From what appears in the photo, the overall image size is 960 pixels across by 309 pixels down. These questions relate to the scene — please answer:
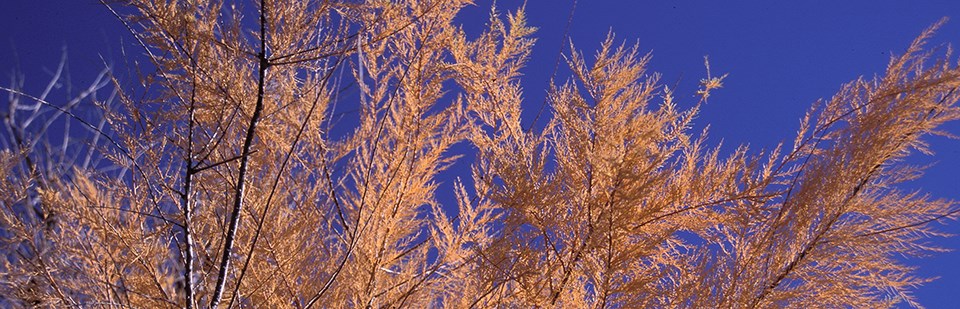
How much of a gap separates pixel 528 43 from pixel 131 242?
1.24m

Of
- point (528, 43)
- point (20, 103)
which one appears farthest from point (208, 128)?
point (20, 103)

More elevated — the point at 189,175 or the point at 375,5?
the point at 375,5

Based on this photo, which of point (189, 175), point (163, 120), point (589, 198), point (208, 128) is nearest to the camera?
point (189, 175)

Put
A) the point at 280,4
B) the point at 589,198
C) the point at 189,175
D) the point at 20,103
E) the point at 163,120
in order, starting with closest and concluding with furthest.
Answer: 1. the point at 189,175
2. the point at 280,4
3. the point at 163,120
4. the point at 589,198
5. the point at 20,103

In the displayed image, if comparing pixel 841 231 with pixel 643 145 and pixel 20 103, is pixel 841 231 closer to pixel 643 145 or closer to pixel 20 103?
pixel 643 145

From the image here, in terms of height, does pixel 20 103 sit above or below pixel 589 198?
above

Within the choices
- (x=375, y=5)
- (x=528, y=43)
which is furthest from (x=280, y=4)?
(x=528, y=43)

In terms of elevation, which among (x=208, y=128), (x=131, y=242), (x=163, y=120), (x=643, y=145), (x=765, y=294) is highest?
(x=643, y=145)

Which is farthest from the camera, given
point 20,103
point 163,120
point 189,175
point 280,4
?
point 20,103

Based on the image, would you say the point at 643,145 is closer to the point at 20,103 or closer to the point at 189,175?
the point at 189,175

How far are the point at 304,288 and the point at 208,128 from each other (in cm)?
57

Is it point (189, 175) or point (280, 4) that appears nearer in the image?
point (189, 175)

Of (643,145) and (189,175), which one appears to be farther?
(643,145)

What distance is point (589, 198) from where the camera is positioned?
185cm
